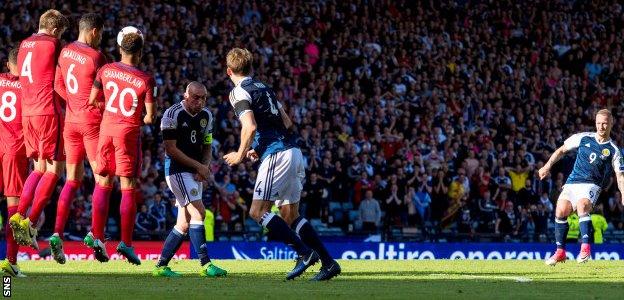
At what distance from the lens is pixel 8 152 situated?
48.1 ft

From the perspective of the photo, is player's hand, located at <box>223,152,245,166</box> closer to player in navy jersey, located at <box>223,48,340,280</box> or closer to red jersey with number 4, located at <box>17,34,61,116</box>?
player in navy jersey, located at <box>223,48,340,280</box>

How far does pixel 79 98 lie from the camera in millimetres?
14141

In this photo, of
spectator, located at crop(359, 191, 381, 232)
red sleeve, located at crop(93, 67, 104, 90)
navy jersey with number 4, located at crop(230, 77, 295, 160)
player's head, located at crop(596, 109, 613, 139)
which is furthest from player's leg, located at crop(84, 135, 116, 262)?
spectator, located at crop(359, 191, 381, 232)

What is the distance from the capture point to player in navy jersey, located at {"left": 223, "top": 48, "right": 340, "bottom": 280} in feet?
42.2

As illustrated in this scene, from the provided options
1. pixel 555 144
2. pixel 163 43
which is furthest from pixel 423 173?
pixel 163 43

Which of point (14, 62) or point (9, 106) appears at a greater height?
point (14, 62)

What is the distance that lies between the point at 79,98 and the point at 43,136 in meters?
0.60

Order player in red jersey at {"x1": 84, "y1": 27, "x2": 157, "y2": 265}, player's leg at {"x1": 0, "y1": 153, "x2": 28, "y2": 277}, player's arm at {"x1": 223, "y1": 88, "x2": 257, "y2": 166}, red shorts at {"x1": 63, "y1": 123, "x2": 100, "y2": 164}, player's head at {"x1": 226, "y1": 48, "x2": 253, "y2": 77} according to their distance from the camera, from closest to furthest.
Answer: player's arm at {"x1": 223, "y1": 88, "x2": 257, "y2": 166}
player's head at {"x1": 226, "y1": 48, "x2": 253, "y2": 77}
player in red jersey at {"x1": 84, "y1": 27, "x2": 157, "y2": 265}
red shorts at {"x1": 63, "y1": 123, "x2": 100, "y2": 164}
player's leg at {"x1": 0, "y1": 153, "x2": 28, "y2": 277}

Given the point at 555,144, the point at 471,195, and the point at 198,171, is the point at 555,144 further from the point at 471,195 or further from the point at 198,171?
the point at 198,171

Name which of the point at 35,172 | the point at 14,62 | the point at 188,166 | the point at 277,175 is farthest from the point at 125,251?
the point at 14,62

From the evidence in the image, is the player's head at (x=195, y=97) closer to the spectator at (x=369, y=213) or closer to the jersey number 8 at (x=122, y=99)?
the jersey number 8 at (x=122, y=99)

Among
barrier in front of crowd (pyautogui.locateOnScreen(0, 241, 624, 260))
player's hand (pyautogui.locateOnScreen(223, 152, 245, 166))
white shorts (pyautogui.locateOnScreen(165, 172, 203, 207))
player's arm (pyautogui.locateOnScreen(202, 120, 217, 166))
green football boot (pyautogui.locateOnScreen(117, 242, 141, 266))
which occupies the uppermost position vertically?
player's arm (pyautogui.locateOnScreen(202, 120, 217, 166))

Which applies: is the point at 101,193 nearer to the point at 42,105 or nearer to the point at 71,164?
the point at 71,164

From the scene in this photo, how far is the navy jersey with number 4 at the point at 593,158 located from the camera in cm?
1798
